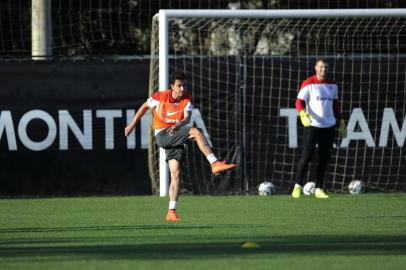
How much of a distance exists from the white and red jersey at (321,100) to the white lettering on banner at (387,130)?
187 cm

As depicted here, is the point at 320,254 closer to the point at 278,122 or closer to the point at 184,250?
the point at 184,250

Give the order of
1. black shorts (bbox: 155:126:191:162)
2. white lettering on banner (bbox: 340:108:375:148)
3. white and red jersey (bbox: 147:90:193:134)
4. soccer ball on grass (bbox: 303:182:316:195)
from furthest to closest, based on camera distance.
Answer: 1. white lettering on banner (bbox: 340:108:375:148)
2. soccer ball on grass (bbox: 303:182:316:195)
3. white and red jersey (bbox: 147:90:193:134)
4. black shorts (bbox: 155:126:191:162)

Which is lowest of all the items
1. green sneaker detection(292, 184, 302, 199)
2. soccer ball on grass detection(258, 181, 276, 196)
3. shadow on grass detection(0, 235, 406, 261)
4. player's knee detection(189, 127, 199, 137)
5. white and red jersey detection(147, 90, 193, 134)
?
soccer ball on grass detection(258, 181, 276, 196)

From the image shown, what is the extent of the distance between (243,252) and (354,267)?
1.22 meters

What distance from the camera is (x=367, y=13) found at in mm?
16969

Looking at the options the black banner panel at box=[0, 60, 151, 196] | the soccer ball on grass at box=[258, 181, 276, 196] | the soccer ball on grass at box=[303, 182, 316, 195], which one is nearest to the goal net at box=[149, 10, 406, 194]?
the soccer ball on grass at box=[258, 181, 276, 196]

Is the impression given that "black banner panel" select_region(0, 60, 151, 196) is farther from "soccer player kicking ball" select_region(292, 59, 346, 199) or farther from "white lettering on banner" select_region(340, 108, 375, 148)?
"white lettering on banner" select_region(340, 108, 375, 148)

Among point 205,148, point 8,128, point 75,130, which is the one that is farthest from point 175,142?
point 8,128

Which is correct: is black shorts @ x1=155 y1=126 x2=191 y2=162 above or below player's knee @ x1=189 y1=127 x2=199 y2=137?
below

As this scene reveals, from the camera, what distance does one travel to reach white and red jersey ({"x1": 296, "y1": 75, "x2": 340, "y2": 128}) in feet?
52.5

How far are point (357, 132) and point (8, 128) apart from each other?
5900 millimetres

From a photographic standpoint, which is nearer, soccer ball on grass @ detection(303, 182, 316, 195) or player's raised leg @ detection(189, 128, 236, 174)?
player's raised leg @ detection(189, 128, 236, 174)

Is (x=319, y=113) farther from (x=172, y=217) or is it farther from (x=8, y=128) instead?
(x=8, y=128)

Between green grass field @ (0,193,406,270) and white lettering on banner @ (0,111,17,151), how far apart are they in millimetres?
1817
